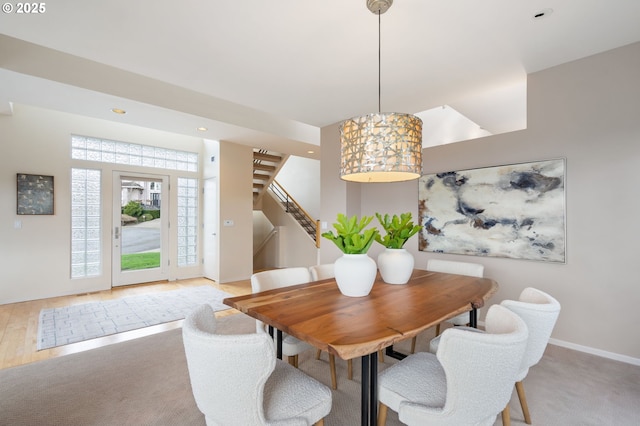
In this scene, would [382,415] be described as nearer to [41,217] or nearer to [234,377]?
[234,377]

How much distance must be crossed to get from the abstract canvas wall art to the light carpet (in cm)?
100

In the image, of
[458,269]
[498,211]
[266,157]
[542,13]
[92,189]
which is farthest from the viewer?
[266,157]

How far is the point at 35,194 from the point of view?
167 inches

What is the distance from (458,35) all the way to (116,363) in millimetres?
3906

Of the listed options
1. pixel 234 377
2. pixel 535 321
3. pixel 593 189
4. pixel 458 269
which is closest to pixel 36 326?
pixel 234 377

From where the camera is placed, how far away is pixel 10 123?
411 centimetres

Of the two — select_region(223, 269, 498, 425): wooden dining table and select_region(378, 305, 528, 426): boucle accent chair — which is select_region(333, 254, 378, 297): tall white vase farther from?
select_region(378, 305, 528, 426): boucle accent chair

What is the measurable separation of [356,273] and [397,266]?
1.69ft

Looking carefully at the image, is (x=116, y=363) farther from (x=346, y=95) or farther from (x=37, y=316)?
(x=346, y=95)

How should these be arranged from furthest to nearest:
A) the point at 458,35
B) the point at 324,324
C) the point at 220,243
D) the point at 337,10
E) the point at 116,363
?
the point at 220,243, the point at 116,363, the point at 458,35, the point at 337,10, the point at 324,324

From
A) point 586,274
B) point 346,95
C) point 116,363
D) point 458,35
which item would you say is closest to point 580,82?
point 458,35

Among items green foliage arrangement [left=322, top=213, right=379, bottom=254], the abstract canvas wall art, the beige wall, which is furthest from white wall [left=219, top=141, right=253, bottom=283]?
the beige wall

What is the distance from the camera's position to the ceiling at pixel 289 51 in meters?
2.04

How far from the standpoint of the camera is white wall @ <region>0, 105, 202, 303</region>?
4078mm
